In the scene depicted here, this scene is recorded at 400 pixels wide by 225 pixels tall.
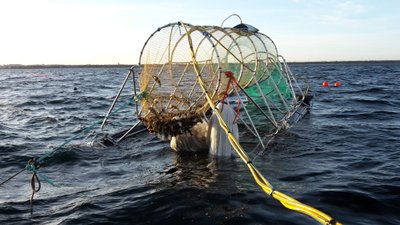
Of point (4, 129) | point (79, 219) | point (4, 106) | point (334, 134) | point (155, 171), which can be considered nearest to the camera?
point (79, 219)

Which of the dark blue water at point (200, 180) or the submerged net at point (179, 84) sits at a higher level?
the submerged net at point (179, 84)

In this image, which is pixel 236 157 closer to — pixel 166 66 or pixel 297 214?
pixel 166 66

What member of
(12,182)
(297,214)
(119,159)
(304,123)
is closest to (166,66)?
(119,159)

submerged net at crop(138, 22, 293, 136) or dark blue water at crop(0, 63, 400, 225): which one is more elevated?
submerged net at crop(138, 22, 293, 136)

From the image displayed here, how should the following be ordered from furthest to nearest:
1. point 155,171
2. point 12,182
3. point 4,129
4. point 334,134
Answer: point 4,129
point 334,134
point 155,171
point 12,182

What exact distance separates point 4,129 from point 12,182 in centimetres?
854

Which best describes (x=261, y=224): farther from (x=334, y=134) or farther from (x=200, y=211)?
(x=334, y=134)

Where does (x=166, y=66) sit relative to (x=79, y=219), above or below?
above

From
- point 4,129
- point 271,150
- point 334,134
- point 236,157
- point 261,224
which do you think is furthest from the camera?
point 4,129

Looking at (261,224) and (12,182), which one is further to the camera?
(12,182)

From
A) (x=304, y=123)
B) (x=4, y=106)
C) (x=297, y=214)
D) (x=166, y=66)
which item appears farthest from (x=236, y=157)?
(x=4, y=106)

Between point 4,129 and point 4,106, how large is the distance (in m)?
10.2

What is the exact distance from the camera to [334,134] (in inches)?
600

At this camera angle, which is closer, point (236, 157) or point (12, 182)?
point (12, 182)
